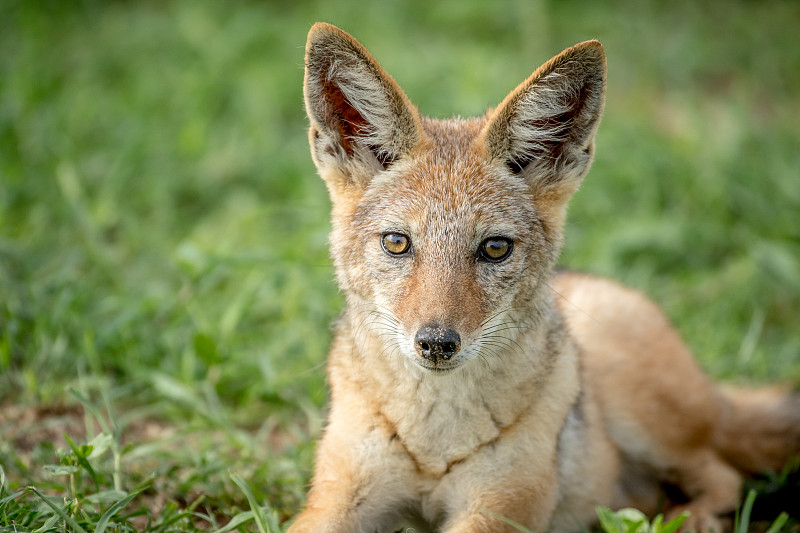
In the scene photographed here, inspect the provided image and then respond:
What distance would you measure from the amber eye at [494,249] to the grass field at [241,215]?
1.46 metres

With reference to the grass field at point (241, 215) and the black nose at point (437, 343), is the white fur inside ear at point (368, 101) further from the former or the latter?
the grass field at point (241, 215)

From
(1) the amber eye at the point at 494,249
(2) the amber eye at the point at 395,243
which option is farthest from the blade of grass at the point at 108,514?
(1) the amber eye at the point at 494,249

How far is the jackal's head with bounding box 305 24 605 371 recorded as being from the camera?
10.4ft

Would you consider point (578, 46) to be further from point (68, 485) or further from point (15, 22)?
point (15, 22)

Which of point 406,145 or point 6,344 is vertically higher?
point 406,145

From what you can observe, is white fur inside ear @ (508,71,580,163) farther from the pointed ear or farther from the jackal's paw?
the jackal's paw

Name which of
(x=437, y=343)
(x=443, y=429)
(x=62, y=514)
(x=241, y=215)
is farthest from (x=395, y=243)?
(x=241, y=215)

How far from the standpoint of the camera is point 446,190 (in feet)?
10.9

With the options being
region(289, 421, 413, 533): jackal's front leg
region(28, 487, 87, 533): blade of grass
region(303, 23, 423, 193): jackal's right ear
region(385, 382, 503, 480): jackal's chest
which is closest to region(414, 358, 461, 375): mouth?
region(385, 382, 503, 480): jackal's chest

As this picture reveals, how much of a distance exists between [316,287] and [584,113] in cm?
288

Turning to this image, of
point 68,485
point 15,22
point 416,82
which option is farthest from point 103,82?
point 68,485

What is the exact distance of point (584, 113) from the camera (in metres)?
3.47

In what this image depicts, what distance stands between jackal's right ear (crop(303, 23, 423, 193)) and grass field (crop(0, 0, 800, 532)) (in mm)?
1534

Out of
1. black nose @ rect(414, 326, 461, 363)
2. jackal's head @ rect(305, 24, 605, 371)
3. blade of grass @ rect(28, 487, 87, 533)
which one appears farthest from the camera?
jackal's head @ rect(305, 24, 605, 371)
